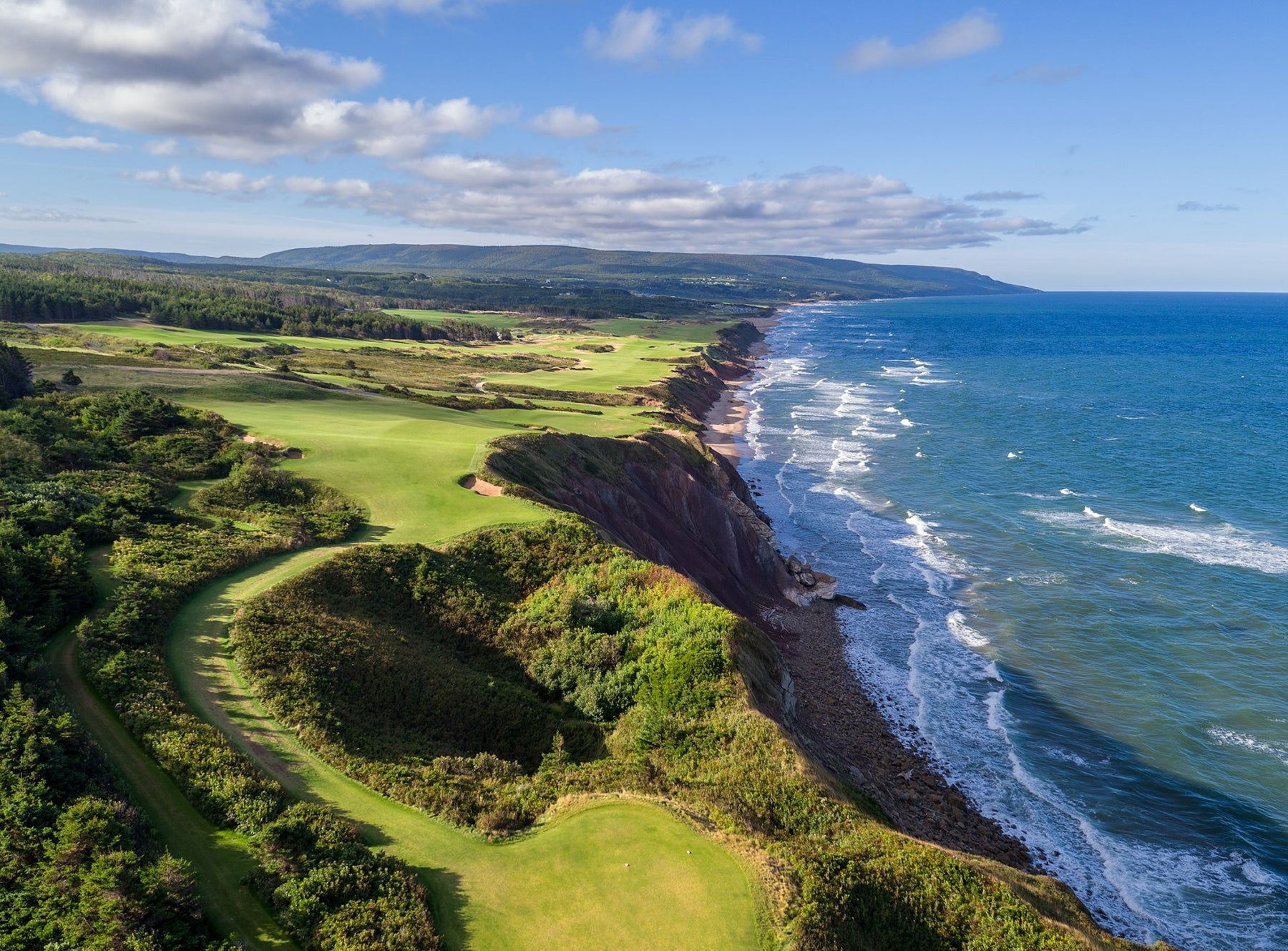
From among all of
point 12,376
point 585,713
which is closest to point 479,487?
point 585,713

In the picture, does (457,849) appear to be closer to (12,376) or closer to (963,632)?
(963,632)

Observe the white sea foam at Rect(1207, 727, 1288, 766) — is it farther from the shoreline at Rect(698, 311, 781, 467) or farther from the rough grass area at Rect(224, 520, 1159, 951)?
the shoreline at Rect(698, 311, 781, 467)

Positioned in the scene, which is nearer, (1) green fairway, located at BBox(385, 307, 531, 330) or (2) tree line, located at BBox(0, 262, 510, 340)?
(2) tree line, located at BBox(0, 262, 510, 340)

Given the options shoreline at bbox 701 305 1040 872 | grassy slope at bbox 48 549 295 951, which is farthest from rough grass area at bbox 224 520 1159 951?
shoreline at bbox 701 305 1040 872

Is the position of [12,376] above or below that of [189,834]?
above

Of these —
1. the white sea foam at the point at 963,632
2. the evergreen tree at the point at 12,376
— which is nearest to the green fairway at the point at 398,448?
the evergreen tree at the point at 12,376

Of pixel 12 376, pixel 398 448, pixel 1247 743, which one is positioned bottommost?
pixel 1247 743

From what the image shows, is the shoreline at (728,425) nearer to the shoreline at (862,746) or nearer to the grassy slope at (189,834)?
the shoreline at (862,746)
